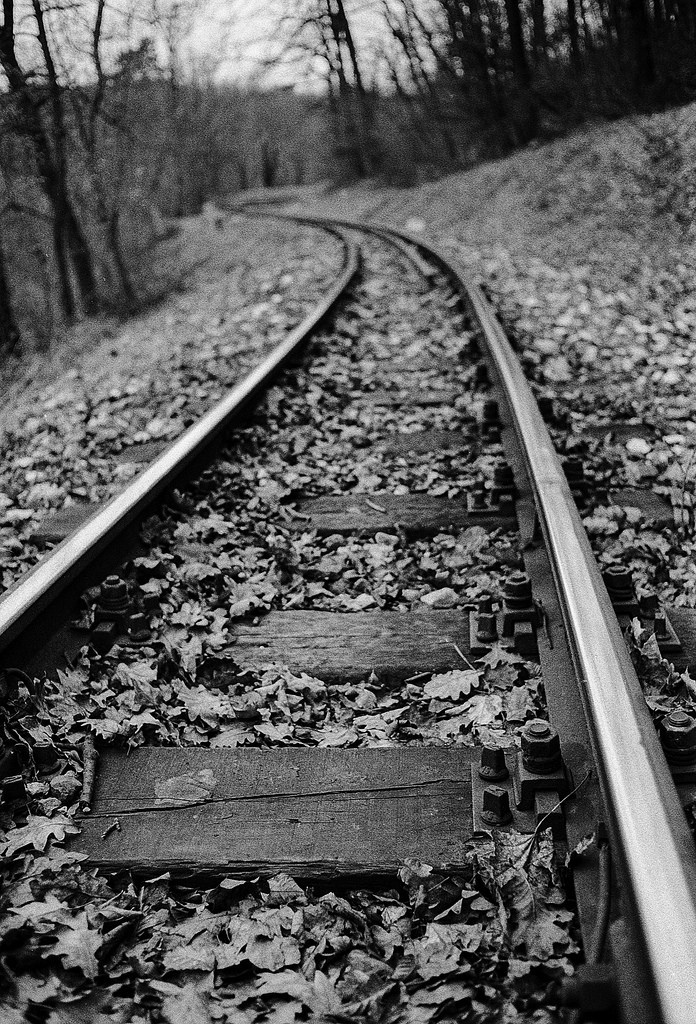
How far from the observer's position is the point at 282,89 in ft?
125

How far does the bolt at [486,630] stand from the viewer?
2912 millimetres

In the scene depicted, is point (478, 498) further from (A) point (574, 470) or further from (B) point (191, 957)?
(B) point (191, 957)

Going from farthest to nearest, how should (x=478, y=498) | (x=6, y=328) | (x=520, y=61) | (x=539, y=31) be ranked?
1. (x=539, y=31)
2. (x=520, y=61)
3. (x=6, y=328)
4. (x=478, y=498)

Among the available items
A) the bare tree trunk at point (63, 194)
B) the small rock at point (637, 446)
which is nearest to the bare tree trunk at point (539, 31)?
the bare tree trunk at point (63, 194)

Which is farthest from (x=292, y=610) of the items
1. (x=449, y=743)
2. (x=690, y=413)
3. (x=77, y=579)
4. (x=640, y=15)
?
(x=640, y=15)

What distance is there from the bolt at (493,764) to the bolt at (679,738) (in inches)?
15.0

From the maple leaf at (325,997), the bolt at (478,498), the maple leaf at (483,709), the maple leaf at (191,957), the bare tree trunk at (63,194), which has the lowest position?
the maple leaf at (325,997)

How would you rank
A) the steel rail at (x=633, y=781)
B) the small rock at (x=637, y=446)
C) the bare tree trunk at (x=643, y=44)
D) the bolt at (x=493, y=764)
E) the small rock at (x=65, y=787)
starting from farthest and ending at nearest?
the bare tree trunk at (x=643, y=44) < the small rock at (x=637, y=446) < the small rock at (x=65, y=787) < the bolt at (x=493, y=764) < the steel rail at (x=633, y=781)

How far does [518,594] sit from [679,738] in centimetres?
93

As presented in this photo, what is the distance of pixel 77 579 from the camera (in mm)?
3113

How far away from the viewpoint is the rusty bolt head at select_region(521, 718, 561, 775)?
7.06 ft

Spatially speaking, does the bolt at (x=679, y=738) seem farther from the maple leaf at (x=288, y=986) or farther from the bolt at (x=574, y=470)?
the bolt at (x=574, y=470)

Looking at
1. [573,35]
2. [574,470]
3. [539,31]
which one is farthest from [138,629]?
[539,31]

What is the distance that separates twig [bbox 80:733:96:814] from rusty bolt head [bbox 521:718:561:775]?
1082 mm
